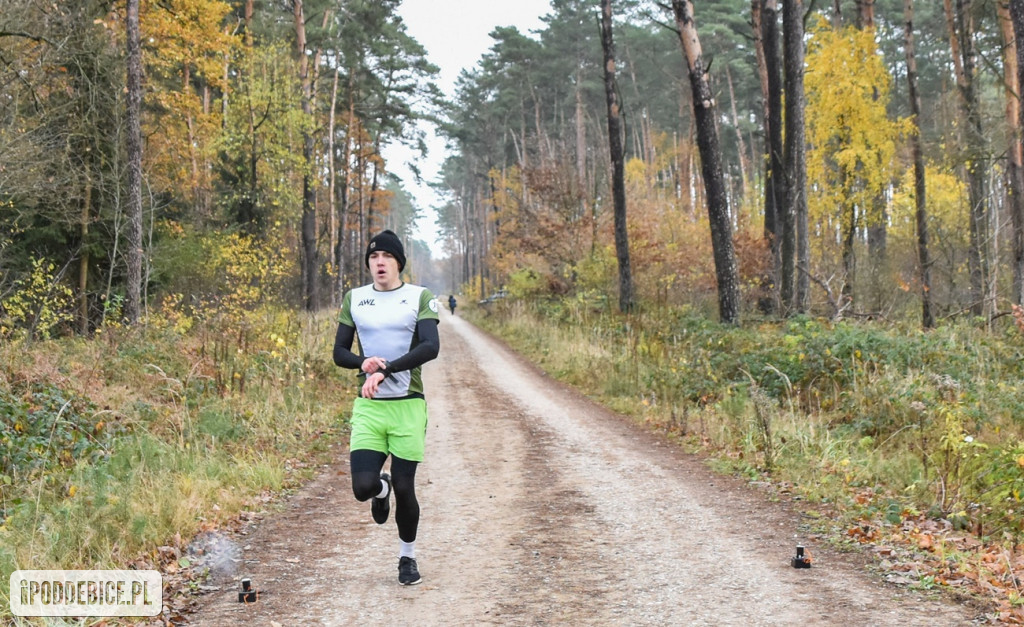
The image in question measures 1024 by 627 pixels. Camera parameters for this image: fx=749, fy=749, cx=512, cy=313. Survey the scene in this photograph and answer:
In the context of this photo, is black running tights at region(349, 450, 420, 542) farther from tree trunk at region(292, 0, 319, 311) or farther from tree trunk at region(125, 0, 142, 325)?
tree trunk at region(292, 0, 319, 311)

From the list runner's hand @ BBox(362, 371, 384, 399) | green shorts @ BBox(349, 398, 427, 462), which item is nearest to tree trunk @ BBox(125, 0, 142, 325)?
green shorts @ BBox(349, 398, 427, 462)

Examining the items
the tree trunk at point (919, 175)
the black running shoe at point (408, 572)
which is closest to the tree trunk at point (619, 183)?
the tree trunk at point (919, 175)

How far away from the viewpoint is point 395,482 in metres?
4.57

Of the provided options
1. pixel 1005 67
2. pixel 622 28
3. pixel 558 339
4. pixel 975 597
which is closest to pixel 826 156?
pixel 1005 67

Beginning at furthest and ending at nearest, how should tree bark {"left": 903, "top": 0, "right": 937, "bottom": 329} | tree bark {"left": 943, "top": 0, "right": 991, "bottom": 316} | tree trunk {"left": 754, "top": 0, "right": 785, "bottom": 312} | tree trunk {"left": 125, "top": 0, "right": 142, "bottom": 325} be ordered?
tree bark {"left": 903, "top": 0, "right": 937, "bottom": 329}, tree bark {"left": 943, "top": 0, "right": 991, "bottom": 316}, tree trunk {"left": 754, "top": 0, "right": 785, "bottom": 312}, tree trunk {"left": 125, "top": 0, "right": 142, "bottom": 325}

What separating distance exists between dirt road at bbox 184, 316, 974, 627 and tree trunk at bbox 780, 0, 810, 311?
817 centimetres

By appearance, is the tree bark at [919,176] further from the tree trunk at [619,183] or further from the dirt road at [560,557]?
the dirt road at [560,557]

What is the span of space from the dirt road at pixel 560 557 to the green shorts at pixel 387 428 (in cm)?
88

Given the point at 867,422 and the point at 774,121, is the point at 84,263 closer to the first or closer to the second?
the point at 774,121

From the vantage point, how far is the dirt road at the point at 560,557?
13.6 ft

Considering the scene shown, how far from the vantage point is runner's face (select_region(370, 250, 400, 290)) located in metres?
4.60

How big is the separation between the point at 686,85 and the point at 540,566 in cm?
4090

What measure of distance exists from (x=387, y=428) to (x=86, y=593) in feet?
6.37

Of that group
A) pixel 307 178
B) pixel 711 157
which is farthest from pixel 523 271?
pixel 711 157
